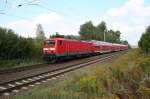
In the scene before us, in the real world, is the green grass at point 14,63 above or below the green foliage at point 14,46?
below

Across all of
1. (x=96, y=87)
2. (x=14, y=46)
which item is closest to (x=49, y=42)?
(x=14, y=46)

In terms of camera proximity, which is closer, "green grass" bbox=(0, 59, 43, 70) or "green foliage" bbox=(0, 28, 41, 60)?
"green grass" bbox=(0, 59, 43, 70)

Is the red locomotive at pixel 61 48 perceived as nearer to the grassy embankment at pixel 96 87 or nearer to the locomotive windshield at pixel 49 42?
the locomotive windshield at pixel 49 42

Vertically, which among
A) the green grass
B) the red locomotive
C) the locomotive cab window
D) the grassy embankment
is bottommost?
the green grass

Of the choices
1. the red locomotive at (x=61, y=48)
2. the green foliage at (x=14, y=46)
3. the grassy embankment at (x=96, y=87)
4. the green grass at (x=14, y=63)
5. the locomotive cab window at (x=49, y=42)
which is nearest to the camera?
the grassy embankment at (x=96, y=87)

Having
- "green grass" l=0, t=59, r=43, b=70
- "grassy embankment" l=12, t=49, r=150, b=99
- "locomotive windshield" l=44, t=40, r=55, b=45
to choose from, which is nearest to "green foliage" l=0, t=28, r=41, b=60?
"green grass" l=0, t=59, r=43, b=70

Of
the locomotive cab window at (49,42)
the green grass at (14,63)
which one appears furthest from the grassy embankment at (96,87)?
the locomotive cab window at (49,42)

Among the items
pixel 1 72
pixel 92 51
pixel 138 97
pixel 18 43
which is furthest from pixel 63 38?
pixel 138 97

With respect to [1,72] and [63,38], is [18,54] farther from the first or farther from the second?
[1,72]

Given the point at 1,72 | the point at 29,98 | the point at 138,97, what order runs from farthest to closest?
the point at 1,72, the point at 138,97, the point at 29,98

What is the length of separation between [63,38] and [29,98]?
26.9 meters

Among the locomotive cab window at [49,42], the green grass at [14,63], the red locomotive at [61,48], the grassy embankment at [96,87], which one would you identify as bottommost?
the green grass at [14,63]

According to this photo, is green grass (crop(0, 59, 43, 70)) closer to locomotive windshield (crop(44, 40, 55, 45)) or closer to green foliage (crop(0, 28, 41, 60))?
green foliage (crop(0, 28, 41, 60))

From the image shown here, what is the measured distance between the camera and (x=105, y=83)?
1249 centimetres
